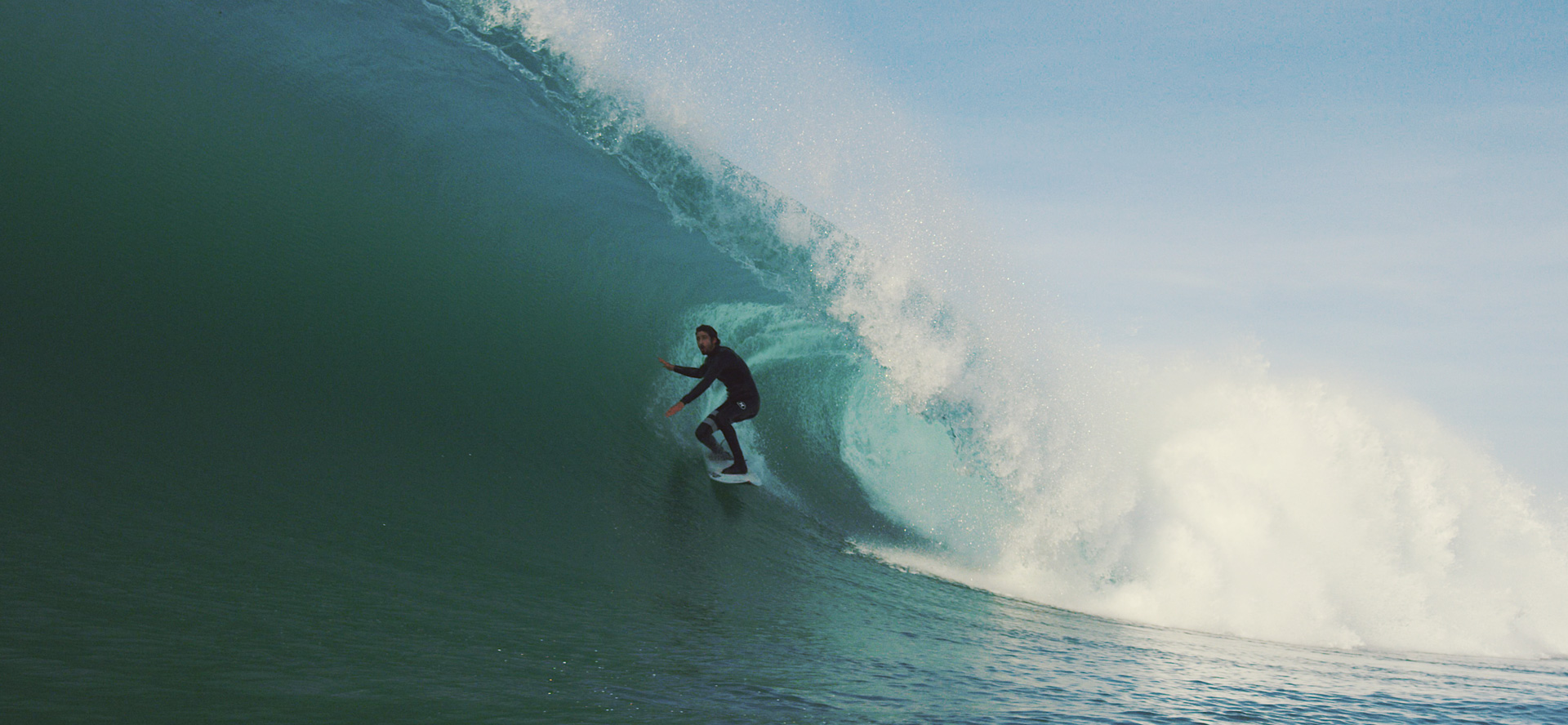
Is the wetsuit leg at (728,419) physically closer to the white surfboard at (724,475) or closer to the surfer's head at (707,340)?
the white surfboard at (724,475)

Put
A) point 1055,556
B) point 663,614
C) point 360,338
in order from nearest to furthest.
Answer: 1. point 663,614
2. point 360,338
3. point 1055,556

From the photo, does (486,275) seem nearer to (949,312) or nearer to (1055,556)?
(949,312)

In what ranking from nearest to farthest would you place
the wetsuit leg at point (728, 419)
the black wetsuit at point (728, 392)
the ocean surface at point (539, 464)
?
the ocean surface at point (539, 464) → the black wetsuit at point (728, 392) → the wetsuit leg at point (728, 419)

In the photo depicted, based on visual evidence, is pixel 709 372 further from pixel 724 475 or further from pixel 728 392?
pixel 724 475

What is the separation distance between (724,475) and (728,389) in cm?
63

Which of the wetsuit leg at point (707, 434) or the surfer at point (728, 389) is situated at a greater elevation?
the surfer at point (728, 389)

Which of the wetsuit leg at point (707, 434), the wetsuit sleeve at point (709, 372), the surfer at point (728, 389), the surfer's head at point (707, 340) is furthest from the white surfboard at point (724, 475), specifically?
the surfer's head at point (707, 340)

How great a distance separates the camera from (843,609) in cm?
415

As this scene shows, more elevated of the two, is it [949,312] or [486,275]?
[949,312]

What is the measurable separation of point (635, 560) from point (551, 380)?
250 cm

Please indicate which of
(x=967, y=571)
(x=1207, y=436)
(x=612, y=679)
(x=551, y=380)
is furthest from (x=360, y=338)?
(x=1207, y=436)

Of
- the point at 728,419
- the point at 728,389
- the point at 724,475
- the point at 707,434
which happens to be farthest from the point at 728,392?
the point at 724,475

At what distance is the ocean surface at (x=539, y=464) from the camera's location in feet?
8.54

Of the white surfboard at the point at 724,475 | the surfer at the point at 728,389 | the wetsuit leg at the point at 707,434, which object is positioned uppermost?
the surfer at the point at 728,389
